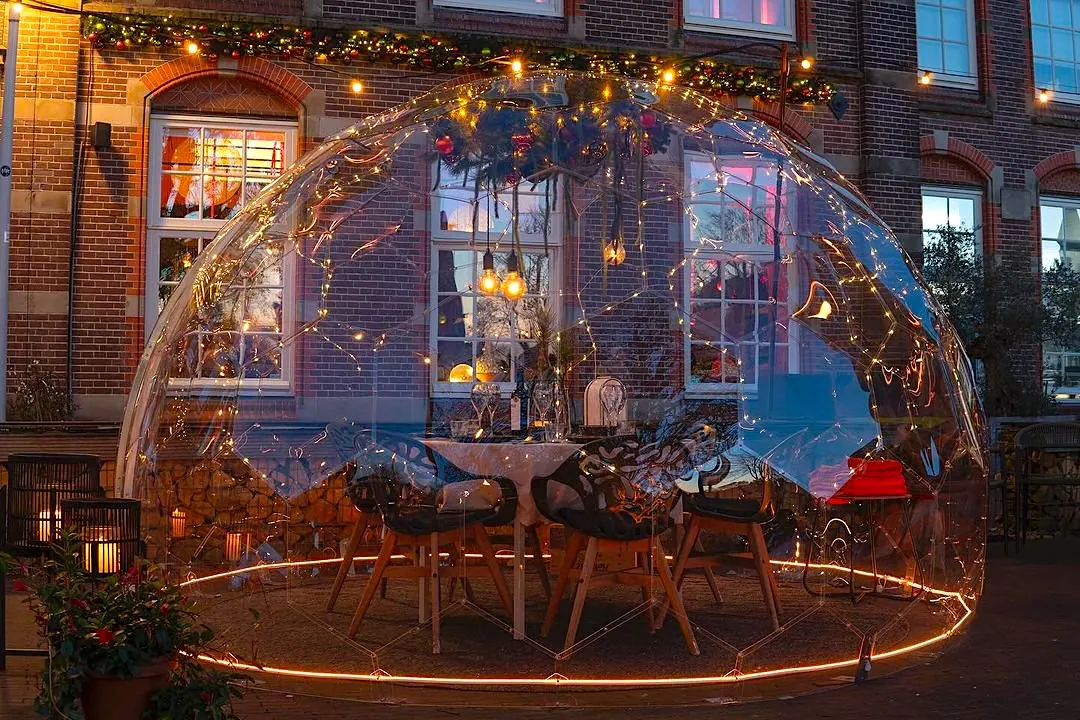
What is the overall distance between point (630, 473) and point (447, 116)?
244cm

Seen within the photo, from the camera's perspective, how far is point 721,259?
26.4 ft

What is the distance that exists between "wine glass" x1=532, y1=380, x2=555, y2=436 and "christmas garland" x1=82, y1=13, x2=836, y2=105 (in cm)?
461

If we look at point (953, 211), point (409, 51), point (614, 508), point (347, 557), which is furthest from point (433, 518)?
point (953, 211)

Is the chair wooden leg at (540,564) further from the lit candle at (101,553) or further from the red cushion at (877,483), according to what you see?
the lit candle at (101,553)

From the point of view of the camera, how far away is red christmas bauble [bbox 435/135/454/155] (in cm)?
743

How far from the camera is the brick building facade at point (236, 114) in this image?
436 inches

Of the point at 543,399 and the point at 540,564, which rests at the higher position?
the point at 543,399

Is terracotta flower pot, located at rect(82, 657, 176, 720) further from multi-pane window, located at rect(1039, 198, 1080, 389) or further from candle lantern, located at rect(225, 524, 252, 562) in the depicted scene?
multi-pane window, located at rect(1039, 198, 1080, 389)

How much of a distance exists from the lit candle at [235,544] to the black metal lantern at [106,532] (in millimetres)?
826

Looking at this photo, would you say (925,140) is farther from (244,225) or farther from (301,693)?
(301,693)

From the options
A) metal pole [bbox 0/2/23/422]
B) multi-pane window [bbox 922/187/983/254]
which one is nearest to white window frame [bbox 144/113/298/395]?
metal pole [bbox 0/2/23/422]

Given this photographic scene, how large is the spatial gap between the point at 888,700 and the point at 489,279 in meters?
4.71

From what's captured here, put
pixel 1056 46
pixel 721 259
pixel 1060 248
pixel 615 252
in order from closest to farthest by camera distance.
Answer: pixel 721 259 < pixel 615 252 < pixel 1060 248 < pixel 1056 46

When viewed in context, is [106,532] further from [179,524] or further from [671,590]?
[671,590]
